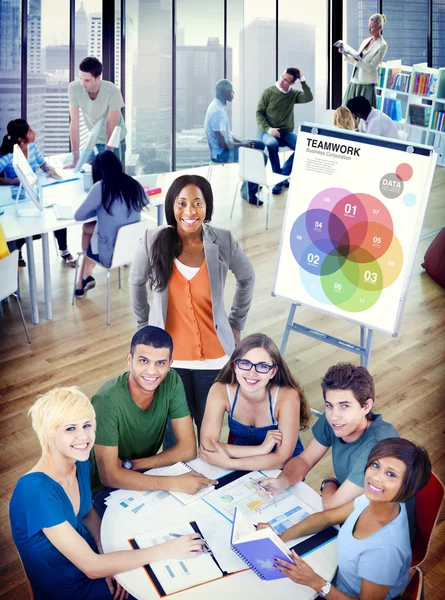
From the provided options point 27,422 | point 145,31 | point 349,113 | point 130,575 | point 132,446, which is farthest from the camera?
point 145,31

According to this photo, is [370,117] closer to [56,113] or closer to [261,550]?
[56,113]

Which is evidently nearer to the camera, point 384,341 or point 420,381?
point 420,381

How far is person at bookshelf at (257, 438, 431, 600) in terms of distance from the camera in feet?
7.95

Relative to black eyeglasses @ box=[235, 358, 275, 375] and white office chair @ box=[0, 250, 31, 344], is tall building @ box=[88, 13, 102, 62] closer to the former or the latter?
white office chair @ box=[0, 250, 31, 344]

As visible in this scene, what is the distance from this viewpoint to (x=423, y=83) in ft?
35.7

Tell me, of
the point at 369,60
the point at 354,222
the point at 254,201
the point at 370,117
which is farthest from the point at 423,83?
the point at 354,222

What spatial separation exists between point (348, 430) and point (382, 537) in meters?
0.62

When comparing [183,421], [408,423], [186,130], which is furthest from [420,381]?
[186,130]

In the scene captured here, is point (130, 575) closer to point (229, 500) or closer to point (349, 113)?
point (229, 500)

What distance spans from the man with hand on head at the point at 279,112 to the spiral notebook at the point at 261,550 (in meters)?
6.56

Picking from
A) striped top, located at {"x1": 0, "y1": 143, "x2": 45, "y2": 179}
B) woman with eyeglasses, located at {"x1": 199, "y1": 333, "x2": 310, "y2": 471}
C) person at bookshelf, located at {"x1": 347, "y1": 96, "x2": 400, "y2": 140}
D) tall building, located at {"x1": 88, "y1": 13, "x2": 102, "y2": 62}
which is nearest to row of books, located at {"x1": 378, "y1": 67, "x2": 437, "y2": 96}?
person at bookshelf, located at {"x1": 347, "y1": 96, "x2": 400, "y2": 140}

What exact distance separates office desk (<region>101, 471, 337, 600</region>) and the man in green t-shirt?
4919 millimetres

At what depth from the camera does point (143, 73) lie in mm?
9266

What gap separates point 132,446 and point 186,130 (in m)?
6.82
